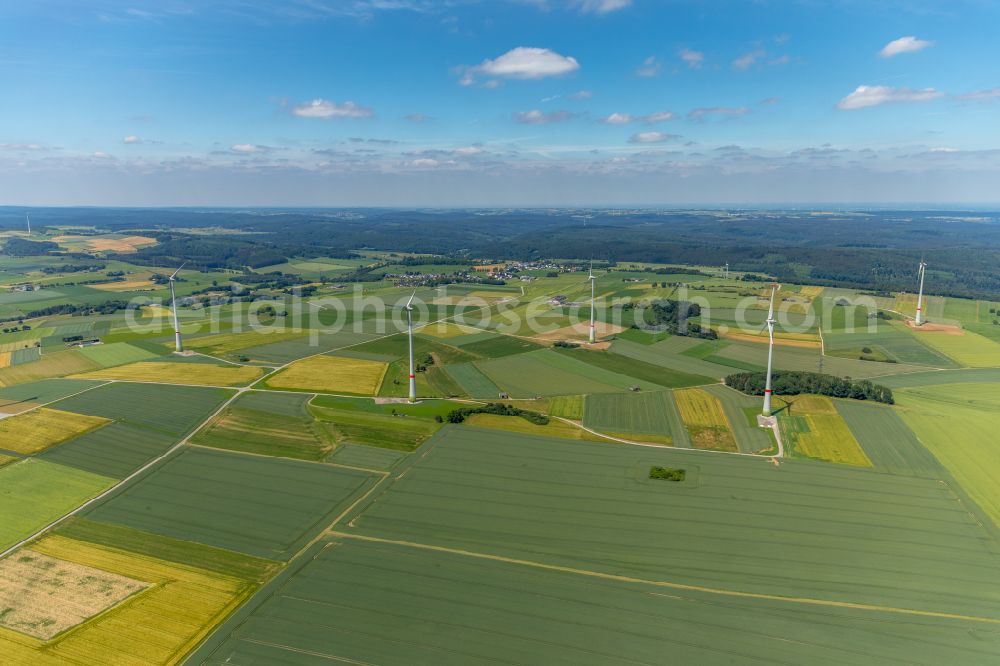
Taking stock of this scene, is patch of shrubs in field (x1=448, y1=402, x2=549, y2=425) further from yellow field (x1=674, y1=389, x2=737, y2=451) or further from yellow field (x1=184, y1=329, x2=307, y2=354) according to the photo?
yellow field (x1=184, y1=329, x2=307, y2=354)

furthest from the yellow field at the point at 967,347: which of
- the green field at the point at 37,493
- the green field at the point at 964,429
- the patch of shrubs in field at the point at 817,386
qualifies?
the green field at the point at 37,493

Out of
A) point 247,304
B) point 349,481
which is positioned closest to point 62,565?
point 349,481

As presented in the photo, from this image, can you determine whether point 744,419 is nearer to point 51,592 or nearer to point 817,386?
point 817,386

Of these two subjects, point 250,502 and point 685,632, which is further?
point 250,502

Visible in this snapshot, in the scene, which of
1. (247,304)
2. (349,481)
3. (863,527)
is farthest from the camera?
(247,304)

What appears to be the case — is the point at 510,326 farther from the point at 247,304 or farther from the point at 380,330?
the point at 247,304

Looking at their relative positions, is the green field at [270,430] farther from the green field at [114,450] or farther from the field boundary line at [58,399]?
the field boundary line at [58,399]

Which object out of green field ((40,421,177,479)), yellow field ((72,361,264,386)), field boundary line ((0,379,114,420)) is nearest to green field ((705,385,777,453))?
green field ((40,421,177,479))
